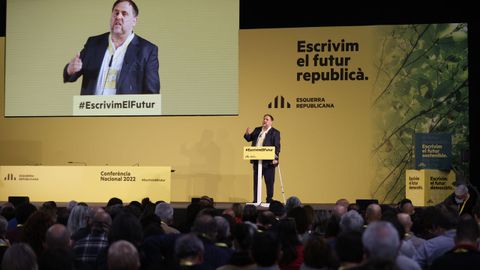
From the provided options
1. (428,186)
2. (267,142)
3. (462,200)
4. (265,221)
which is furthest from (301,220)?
(428,186)

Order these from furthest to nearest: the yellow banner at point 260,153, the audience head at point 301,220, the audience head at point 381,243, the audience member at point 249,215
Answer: the yellow banner at point 260,153, the audience member at point 249,215, the audience head at point 301,220, the audience head at point 381,243

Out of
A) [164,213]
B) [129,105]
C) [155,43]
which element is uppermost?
[155,43]

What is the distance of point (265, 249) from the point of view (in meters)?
3.20

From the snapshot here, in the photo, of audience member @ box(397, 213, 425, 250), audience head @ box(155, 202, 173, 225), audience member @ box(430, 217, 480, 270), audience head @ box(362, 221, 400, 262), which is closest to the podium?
audience head @ box(155, 202, 173, 225)

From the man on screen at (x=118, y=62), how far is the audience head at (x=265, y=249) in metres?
9.06

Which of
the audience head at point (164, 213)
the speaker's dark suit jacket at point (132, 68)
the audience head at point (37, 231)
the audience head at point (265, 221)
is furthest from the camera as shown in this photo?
the speaker's dark suit jacket at point (132, 68)

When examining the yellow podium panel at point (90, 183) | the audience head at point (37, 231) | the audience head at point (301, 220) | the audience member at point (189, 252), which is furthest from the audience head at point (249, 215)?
the yellow podium panel at point (90, 183)

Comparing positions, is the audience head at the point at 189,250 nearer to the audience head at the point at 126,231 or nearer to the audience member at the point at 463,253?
the audience head at the point at 126,231

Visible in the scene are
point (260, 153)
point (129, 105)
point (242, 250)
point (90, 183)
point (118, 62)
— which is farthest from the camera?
point (118, 62)

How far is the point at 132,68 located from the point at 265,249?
30.4 ft

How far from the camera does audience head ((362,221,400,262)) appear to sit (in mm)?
2756

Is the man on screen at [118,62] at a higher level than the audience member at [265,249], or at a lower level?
higher

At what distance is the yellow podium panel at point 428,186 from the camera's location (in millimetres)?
9484

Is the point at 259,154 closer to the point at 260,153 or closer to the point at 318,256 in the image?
the point at 260,153
